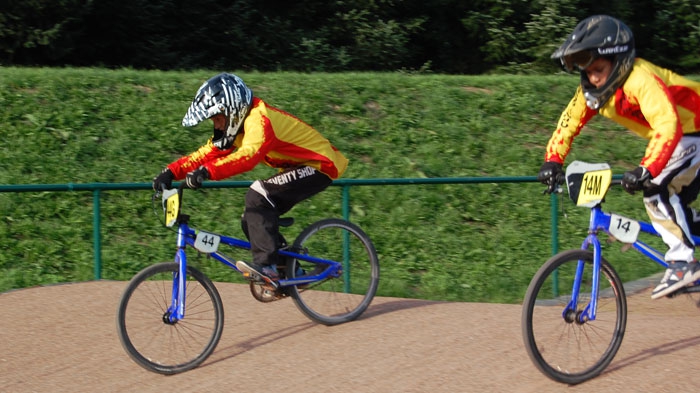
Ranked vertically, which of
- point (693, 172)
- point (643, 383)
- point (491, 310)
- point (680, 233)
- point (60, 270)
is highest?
point (693, 172)

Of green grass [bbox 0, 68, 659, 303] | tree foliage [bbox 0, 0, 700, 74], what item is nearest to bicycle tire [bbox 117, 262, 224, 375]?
green grass [bbox 0, 68, 659, 303]

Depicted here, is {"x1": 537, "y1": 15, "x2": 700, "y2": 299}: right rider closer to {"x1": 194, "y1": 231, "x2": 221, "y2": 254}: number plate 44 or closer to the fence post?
{"x1": 194, "y1": 231, "x2": 221, "y2": 254}: number plate 44

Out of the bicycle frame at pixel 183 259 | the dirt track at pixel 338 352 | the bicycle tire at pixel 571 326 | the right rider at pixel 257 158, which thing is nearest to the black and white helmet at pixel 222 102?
the right rider at pixel 257 158

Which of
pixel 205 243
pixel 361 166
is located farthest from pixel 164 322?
pixel 361 166

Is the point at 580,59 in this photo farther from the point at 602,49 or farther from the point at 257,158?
the point at 257,158

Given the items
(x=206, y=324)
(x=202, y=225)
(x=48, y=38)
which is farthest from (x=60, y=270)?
(x=48, y=38)

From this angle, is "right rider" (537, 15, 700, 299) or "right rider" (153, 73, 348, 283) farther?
"right rider" (153, 73, 348, 283)

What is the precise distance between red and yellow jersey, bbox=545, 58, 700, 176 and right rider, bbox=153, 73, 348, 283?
1.81 m

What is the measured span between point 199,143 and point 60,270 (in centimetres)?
314

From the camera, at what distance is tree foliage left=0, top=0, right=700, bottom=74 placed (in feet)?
56.8

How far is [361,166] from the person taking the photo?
12.2 meters

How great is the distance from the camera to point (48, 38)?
16594 mm

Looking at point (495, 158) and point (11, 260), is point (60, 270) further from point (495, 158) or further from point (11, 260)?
point (495, 158)

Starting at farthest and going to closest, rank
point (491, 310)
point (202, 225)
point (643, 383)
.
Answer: point (202, 225), point (491, 310), point (643, 383)
